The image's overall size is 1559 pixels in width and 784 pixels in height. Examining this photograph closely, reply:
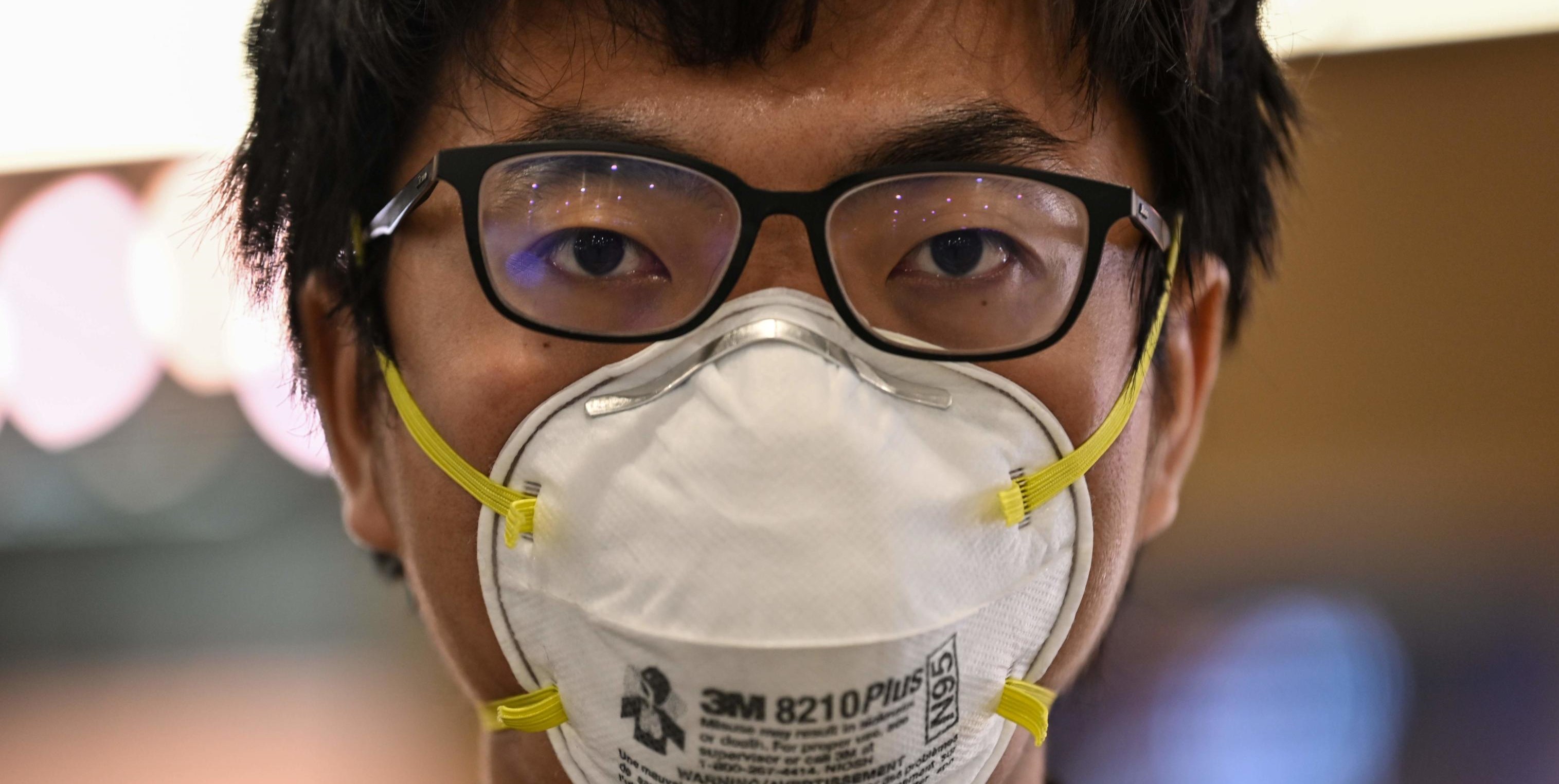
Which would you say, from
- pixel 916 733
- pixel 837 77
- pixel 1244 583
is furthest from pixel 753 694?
pixel 1244 583

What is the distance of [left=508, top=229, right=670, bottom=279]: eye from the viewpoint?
93 centimetres

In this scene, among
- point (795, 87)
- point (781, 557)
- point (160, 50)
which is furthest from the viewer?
point (160, 50)

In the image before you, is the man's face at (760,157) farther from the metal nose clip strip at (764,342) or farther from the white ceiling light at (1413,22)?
the white ceiling light at (1413,22)

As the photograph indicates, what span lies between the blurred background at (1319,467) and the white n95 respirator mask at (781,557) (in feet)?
4.68

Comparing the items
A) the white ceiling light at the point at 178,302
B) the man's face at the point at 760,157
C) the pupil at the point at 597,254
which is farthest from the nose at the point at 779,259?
the white ceiling light at the point at 178,302

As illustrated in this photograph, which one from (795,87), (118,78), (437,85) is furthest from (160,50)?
(795,87)

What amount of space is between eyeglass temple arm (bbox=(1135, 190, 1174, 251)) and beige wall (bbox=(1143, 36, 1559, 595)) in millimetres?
1536

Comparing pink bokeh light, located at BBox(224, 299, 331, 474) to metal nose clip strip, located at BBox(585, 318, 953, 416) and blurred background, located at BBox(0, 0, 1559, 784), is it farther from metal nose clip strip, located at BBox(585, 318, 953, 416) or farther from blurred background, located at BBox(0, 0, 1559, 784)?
metal nose clip strip, located at BBox(585, 318, 953, 416)

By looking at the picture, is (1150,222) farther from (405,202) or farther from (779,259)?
(405,202)

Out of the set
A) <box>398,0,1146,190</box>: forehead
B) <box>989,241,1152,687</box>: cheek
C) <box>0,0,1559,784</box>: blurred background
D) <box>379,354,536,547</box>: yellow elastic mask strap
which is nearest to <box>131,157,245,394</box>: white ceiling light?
<box>0,0,1559,784</box>: blurred background

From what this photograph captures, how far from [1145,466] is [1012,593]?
31 cm

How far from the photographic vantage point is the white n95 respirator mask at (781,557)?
81 centimetres

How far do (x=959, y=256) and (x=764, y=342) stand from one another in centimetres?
20

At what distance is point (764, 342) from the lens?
870 millimetres
